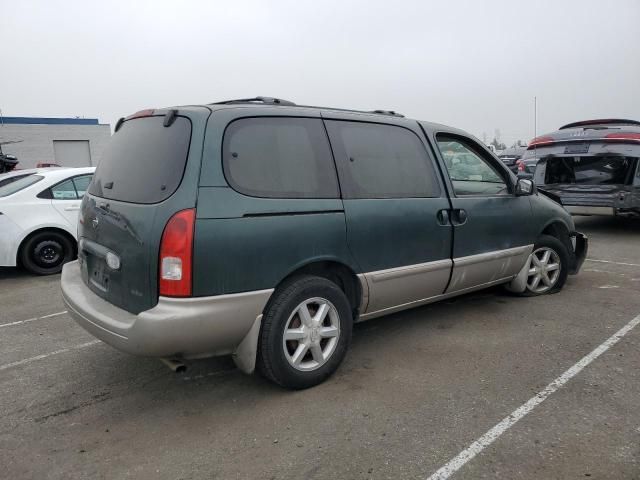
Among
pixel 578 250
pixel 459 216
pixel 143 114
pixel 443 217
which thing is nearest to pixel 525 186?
pixel 459 216

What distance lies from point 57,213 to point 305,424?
5.27 m

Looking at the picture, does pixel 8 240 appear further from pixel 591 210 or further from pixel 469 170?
pixel 591 210

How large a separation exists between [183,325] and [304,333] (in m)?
0.78

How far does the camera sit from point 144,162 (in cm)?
307

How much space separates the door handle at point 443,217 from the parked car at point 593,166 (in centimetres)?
549

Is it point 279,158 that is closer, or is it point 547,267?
point 279,158

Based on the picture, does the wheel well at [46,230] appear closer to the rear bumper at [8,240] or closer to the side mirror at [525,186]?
the rear bumper at [8,240]

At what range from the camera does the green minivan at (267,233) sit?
8.99 ft

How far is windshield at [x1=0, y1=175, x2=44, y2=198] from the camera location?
6.61 metres

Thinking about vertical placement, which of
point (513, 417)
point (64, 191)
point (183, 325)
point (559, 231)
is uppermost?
point (64, 191)

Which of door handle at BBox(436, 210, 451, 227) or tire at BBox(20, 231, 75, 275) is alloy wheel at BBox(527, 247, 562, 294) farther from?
tire at BBox(20, 231, 75, 275)

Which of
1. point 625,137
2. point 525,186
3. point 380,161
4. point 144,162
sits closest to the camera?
point 144,162

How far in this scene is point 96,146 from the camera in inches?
1426

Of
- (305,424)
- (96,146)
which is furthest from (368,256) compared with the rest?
(96,146)
